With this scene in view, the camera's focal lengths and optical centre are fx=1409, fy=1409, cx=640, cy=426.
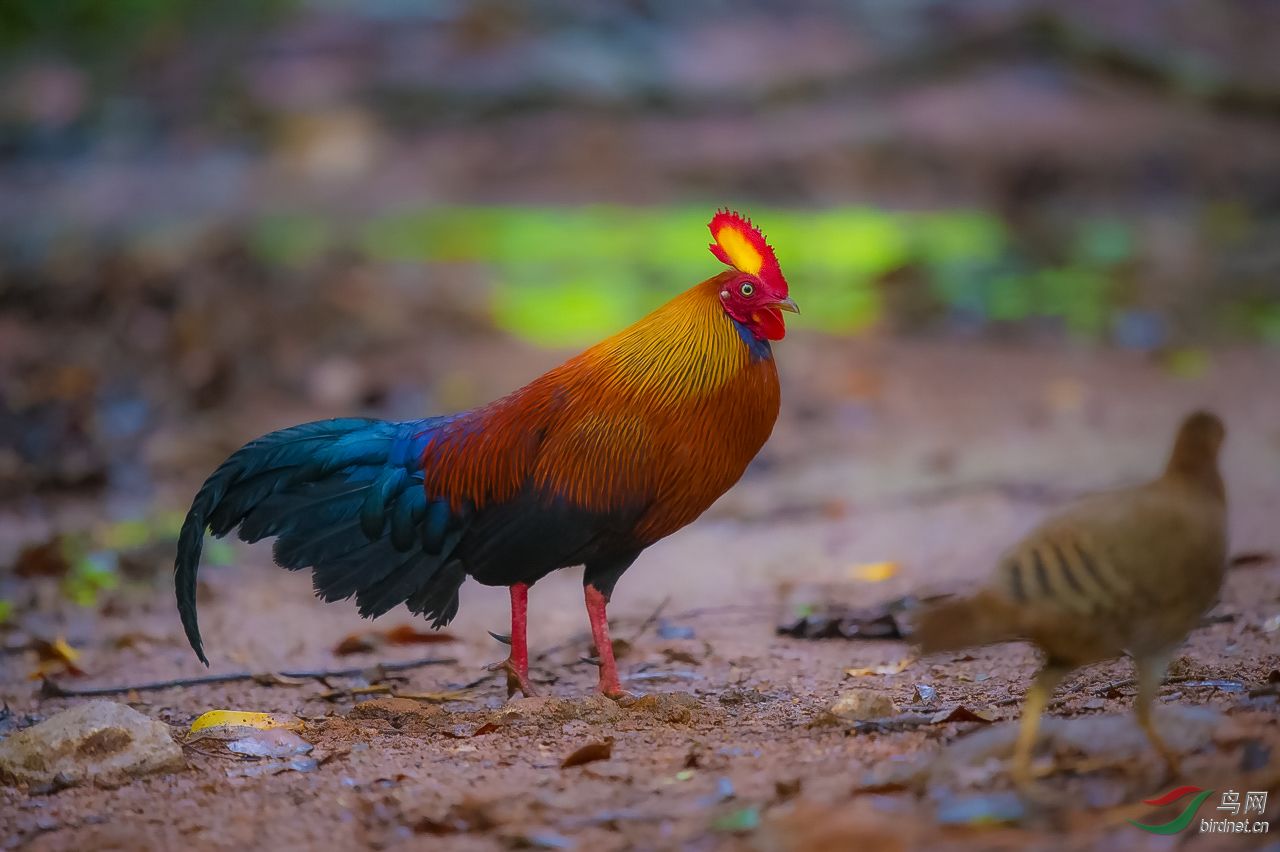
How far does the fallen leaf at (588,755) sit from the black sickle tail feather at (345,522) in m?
1.05

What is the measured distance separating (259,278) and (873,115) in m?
9.62

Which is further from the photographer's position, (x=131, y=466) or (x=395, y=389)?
(x=395, y=389)

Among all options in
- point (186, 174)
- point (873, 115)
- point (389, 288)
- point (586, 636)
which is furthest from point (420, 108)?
point (586, 636)

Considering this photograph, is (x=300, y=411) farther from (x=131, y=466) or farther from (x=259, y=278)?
(x=259, y=278)

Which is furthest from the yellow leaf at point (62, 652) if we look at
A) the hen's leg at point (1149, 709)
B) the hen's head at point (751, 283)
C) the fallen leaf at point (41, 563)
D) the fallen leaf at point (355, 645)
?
the hen's leg at point (1149, 709)

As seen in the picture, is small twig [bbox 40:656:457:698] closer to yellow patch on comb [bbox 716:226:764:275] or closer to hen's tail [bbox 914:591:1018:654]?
yellow patch on comb [bbox 716:226:764:275]

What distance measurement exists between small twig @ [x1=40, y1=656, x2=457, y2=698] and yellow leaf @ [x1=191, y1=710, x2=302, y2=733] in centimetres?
50

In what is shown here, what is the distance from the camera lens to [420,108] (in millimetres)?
19125

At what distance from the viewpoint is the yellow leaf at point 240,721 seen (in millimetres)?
4094

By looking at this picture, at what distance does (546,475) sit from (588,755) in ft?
3.38

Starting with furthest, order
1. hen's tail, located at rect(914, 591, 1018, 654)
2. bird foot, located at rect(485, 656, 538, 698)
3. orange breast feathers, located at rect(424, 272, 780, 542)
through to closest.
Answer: bird foot, located at rect(485, 656, 538, 698), orange breast feathers, located at rect(424, 272, 780, 542), hen's tail, located at rect(914, 591, 1018, 654)

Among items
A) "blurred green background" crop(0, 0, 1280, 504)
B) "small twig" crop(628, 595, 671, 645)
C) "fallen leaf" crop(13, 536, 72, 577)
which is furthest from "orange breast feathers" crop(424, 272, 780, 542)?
"blurred green background" crop(0, 0, 1280, 504)

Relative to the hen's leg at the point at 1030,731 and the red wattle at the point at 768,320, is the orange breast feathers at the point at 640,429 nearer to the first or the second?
the red wattle at the point at 768,320

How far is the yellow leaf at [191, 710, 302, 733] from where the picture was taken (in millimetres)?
4094
